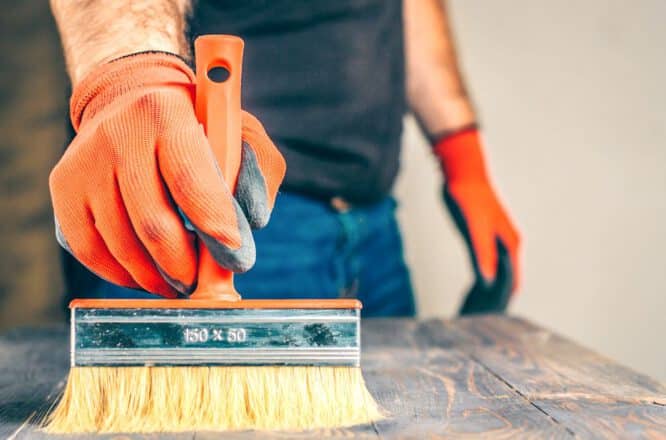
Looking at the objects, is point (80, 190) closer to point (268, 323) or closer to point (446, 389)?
point (268, 323)

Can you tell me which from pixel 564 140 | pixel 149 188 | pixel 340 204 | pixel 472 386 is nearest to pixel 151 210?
pixel 149 188

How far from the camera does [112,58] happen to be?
0.70 m

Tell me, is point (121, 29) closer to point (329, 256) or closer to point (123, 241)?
point (123, 241)

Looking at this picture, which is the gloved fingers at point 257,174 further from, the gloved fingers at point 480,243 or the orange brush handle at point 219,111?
the gloved fingers at point 480,243

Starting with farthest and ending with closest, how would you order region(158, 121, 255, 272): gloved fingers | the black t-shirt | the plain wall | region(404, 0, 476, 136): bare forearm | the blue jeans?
the plain wall
region(404, 0, 476, 136): bare forearm
the blue jeans
the black t-shirt
region(158, 121, 255, 272): gloved fingers

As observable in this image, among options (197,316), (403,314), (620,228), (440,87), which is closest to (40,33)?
(440,87)

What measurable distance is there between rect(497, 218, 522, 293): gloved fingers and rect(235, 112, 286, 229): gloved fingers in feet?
2.23

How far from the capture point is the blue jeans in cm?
100

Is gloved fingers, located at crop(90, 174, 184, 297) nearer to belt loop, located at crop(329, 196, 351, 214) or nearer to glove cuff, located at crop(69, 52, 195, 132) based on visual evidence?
glove cuff, located at crop(69, 52, 195, 132)

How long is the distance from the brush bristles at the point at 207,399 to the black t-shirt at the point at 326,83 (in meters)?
0.26

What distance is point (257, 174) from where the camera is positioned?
67cm

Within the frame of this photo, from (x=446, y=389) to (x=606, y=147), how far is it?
0.95 meters

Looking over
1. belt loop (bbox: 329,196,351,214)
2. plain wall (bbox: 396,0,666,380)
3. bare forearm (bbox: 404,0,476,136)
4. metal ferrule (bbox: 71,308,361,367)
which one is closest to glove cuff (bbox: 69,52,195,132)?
metal ferrule (bbox: 71,308,361,367)

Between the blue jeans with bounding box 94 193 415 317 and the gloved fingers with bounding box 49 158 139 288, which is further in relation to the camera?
the blue jeans with bounding box 94 193 415 317
